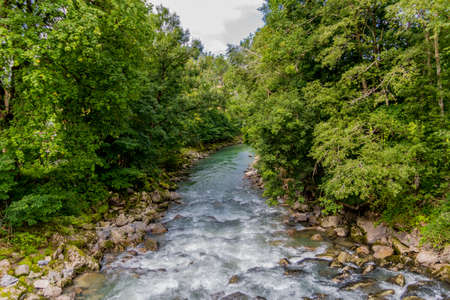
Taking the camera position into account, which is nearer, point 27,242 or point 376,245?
point 27,242

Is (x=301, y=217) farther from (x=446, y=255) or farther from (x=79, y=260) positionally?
(x=79, y=260)

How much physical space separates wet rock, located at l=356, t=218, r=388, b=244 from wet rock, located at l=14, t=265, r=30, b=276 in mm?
11134

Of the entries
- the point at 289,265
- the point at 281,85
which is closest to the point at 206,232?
the point at 289,265

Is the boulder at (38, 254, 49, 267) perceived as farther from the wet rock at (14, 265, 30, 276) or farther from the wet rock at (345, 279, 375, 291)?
the wet rock at (345, 279, 375, 291)

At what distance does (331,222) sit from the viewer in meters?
10.2

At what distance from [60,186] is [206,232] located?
6222 mm

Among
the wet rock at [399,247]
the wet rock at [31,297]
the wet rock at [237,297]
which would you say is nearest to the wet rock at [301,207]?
the wet rock at [399,247]

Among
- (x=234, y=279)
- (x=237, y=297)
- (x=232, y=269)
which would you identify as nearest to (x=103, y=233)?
(x=232, y=269)

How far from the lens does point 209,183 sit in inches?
715

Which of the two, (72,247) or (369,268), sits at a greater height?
(72,247)

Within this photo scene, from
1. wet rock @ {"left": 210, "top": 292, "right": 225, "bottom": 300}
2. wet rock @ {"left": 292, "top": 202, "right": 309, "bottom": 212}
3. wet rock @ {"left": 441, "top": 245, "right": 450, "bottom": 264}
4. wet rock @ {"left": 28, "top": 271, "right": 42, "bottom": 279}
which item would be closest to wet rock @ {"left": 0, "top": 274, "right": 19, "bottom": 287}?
wet rock @ {"left": 28, "top": 271, "right": 42, "bottom": 279}

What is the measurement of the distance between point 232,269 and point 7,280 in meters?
6.18

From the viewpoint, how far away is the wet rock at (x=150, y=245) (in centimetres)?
890

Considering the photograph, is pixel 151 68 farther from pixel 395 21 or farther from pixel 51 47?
pixel 395 21
